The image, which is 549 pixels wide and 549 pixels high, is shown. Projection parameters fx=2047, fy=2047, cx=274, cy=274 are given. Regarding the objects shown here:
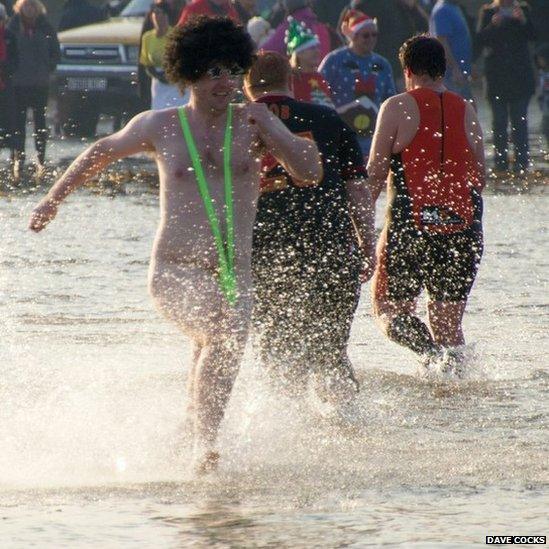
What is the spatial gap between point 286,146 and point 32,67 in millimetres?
14842

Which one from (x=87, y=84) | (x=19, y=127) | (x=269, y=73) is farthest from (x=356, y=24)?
(x=87, y=84)

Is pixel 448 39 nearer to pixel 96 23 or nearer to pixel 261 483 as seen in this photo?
pixel 96 23

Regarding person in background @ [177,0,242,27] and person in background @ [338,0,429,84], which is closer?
person in background @ [177,0,242,27]

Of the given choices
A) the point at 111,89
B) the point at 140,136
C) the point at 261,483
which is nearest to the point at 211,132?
the point at 140,136

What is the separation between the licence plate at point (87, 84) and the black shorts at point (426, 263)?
697 inches

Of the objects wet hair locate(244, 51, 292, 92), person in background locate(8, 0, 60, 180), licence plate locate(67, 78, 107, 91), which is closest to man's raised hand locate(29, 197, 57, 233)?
wet hair locate(244, 51, 292, 92)

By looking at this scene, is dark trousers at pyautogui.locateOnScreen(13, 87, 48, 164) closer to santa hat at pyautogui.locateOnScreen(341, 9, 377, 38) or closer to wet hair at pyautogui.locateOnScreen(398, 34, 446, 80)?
santa hat at pyautogui.locateOnScreen(341, 9, 377, 38)

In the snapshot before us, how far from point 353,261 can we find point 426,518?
206 centimetres

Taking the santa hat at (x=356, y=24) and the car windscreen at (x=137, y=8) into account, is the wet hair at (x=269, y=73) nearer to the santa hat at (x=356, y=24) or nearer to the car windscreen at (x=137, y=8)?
the santa hat at (x=356, y=24)

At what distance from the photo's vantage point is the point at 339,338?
786 cm

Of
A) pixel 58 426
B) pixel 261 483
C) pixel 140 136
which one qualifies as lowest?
pixel 58 426

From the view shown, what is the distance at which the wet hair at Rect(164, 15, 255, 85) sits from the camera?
675cm

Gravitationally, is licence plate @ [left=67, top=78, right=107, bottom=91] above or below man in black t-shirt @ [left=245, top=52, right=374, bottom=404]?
below

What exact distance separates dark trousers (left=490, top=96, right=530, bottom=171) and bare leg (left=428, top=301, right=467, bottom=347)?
1126cm
